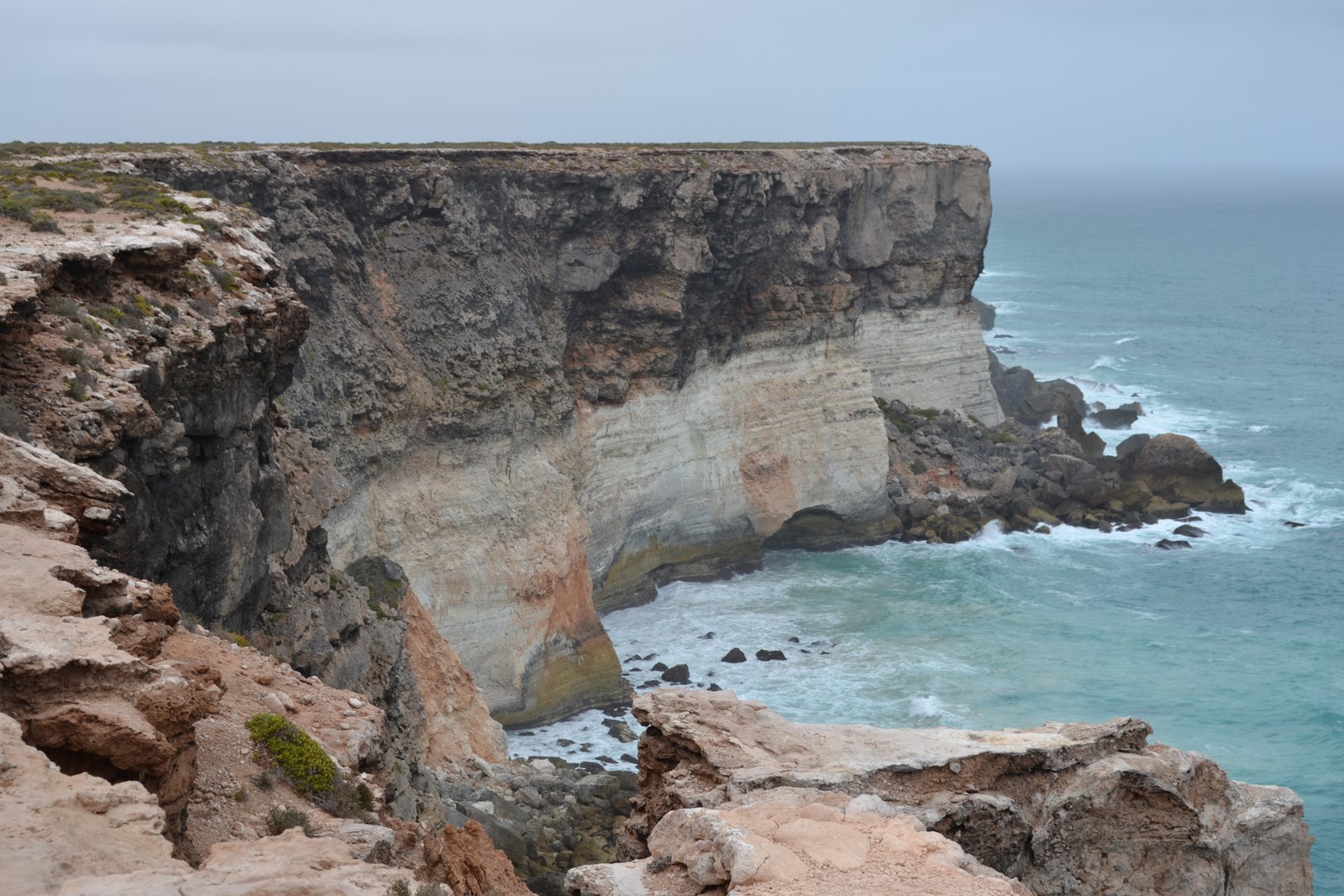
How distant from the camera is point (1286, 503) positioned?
→ 196 feet

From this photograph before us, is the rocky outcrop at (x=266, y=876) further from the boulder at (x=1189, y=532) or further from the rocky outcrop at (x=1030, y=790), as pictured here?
the boulder at (x=1189, y=532)

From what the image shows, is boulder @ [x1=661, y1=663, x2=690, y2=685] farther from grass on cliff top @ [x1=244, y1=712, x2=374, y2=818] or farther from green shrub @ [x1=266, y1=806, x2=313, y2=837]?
green shrub @ [x1=266, y1=806, x2=313, y2=837]

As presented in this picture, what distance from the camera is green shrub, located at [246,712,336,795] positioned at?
40.9 ft

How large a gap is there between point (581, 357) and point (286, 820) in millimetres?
32610

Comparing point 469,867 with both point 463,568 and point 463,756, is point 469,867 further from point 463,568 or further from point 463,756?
point 463,568

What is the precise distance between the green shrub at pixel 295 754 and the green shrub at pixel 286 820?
70cm

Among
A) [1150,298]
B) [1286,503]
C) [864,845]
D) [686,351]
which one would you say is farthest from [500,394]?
[1150,298]

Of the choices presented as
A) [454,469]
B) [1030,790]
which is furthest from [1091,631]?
[1030,790]

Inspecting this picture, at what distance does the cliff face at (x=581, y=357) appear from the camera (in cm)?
3509

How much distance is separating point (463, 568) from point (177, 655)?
76.1 ft

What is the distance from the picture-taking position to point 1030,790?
55.5 ft

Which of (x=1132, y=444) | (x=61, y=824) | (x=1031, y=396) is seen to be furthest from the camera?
(x=1031, y=396)

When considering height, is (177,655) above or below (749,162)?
below

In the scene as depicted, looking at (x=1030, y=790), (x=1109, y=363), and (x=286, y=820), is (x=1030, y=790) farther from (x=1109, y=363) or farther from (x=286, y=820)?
(x=1109, y=363)
